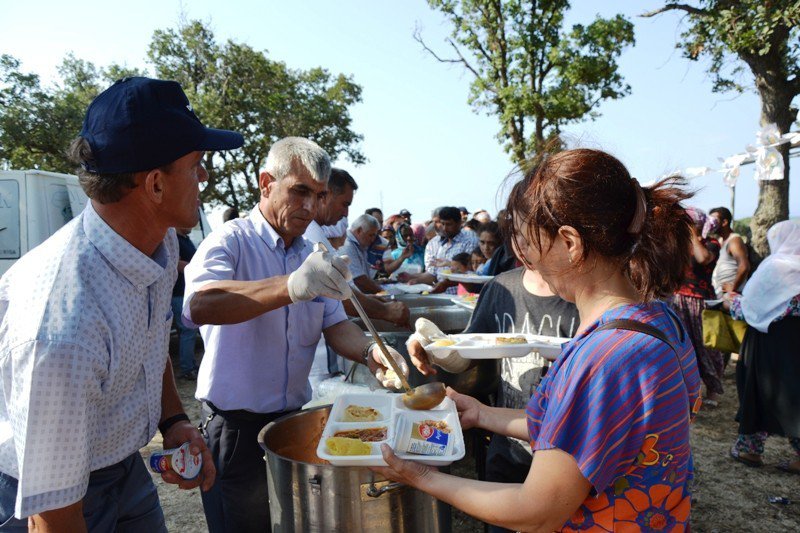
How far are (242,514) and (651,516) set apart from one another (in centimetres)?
149

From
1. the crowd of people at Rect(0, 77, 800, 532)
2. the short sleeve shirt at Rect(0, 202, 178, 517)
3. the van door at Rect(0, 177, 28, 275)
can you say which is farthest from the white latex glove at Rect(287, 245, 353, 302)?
the van door at Rect(0, 177, 28, 275)

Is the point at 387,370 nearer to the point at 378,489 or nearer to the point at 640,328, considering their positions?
the point at 378,489

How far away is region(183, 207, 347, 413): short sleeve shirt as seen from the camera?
198 cm

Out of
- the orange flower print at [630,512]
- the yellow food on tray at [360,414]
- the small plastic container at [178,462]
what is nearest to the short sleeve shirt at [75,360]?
the small plastic container at [178,462]

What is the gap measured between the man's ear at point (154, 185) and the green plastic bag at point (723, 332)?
5.50 meters

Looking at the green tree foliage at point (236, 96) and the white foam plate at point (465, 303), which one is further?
the green tree foliage at point (236, 96)

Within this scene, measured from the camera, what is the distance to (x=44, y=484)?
1036 millimetres

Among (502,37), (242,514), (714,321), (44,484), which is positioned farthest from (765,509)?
(502,37)

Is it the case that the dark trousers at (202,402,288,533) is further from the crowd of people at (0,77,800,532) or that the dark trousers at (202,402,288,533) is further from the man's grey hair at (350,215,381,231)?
the man's grey hair at (350,215,381,231)

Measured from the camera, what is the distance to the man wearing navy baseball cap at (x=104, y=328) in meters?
1.04

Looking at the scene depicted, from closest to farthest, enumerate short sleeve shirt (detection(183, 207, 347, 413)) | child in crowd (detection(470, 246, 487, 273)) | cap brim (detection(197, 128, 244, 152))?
1. cap brim (detection(197, 128, 244, 152))
2. short sleeve shirt (detection(183, 207, 347, 413))
3. child in crowd (detection(470, 246, 487, 273))

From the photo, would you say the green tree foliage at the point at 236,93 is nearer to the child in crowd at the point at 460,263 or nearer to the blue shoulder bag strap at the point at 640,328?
the child in crowd at the point at 460,263

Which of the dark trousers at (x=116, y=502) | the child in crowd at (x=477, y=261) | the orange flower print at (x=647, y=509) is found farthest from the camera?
the child in crowd at (x=477, y=261)

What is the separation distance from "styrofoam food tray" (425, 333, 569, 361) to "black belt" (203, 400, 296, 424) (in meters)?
0.71
